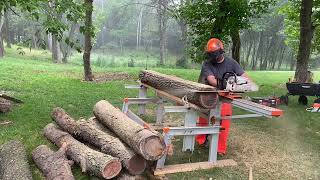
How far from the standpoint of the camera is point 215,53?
650 cm

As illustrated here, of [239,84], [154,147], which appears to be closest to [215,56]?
[239,84]

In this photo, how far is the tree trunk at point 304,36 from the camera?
43.2 ft

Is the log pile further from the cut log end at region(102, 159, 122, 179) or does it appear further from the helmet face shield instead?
the helmet face shield

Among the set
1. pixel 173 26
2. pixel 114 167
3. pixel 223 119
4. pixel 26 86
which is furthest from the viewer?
pixel 173 26

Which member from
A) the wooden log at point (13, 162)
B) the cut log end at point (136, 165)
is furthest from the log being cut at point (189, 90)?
the wooden log at point (13, 162)

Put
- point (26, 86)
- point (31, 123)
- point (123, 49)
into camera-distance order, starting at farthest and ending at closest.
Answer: point (123, 49) → point (26, 86) → point (31, 123)

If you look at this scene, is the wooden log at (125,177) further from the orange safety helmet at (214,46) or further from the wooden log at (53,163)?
the orange safety helmet at (214,46)

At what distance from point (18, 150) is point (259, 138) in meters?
4.96

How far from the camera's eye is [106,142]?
5.60 metres

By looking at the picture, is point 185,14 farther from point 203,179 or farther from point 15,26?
point 15,26

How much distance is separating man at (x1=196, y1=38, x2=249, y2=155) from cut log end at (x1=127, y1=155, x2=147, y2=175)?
1.79 metres

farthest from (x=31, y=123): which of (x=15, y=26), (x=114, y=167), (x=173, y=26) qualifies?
(x=173, y=26)

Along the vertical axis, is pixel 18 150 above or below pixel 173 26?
below

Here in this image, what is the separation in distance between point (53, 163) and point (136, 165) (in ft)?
3.97
